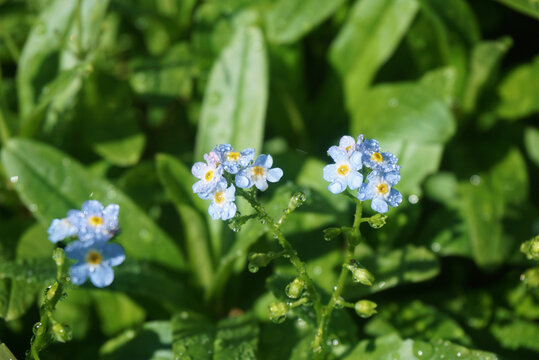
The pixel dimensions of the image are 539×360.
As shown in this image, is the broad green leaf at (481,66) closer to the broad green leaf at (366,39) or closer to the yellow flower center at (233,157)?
the broad green leaf at (366,39)

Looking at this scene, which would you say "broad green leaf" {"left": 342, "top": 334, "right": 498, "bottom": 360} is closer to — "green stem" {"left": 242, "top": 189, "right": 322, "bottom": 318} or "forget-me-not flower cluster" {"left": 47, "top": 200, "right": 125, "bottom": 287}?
"green stem" {"left": 242, "top": 189, "right": 322, "bottom": 318}

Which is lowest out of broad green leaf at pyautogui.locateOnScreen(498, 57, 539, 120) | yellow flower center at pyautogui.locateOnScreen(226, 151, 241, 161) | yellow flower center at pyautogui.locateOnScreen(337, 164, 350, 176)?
yellow flower center at pyautogui.locateOnScreen(337, 164, 350, 176)

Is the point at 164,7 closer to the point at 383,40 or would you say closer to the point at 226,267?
the point at 383,40

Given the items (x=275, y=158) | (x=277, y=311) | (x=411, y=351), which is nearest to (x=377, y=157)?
(x=277, y=311)

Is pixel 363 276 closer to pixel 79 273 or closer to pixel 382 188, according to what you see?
pixel 382 188

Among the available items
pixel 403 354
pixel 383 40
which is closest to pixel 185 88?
pixel 383 40

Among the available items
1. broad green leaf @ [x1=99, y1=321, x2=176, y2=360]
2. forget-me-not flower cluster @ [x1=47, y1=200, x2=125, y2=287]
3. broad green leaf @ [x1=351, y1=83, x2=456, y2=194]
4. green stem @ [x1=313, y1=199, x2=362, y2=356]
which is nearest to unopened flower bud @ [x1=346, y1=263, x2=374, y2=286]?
green stem @ [x1=313, y1=199, x2=362, y2=356]
